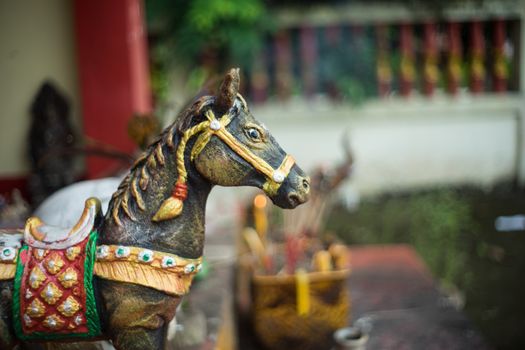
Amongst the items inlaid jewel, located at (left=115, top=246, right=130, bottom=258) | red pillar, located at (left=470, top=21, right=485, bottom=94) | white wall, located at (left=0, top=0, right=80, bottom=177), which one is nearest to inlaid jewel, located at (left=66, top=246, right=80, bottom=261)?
inlaid jewel, located at (left=115, top=246, right=130, bottom=258)

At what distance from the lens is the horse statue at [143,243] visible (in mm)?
1434

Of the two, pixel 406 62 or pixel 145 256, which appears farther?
pixel 406 62

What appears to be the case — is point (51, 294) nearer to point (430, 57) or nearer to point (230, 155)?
point (230, 155)

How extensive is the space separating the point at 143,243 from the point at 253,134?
1.22 ft

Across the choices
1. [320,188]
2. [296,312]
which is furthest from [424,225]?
[296,312]

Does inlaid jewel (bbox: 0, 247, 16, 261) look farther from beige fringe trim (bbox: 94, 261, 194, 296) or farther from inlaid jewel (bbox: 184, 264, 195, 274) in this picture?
inlaid jewel (bbox: 184, 264, 195, 274)

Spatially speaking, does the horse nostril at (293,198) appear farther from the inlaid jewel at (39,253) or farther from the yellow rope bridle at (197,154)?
the inlaid jewel at (39,253)

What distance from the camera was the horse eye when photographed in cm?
144

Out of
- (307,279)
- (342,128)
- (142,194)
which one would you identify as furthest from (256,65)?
(142,194)

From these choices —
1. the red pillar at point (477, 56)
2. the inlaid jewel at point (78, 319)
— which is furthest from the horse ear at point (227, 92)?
the red pillar at point (477, 56)

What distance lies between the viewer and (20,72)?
313 centimetres

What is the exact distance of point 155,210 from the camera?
4.77 ft

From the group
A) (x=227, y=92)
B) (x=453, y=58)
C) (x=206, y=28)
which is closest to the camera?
(x=227, y=92)

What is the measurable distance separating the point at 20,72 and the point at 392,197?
4.36m
